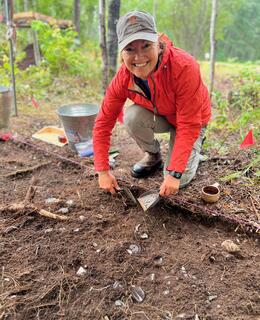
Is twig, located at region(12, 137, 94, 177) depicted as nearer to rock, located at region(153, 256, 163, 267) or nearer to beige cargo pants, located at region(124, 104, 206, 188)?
beige cargo pants, located at region(124, 104, 206, 188)

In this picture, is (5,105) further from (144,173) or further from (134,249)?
(134,249)

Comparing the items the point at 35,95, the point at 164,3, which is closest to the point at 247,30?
the point at 164,3

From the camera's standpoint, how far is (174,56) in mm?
1885

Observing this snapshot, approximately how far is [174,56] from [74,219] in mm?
1180

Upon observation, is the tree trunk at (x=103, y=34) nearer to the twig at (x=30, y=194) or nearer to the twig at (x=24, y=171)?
the twig at (x=24, y=171)

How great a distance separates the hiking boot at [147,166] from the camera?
263cm

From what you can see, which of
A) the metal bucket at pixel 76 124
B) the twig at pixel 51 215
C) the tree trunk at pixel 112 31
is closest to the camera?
the twig at pixel 51 215

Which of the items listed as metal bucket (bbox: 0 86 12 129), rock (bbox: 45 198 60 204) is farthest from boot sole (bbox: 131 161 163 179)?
metal bucket (bbox: 0 86 12 129)

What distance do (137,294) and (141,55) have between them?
122 cm

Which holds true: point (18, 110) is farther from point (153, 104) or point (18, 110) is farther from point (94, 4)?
point (94, 4)

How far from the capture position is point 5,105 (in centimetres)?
364

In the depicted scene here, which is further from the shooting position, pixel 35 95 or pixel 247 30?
pixel 247 30

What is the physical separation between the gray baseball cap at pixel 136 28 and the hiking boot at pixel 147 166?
43.8 inches

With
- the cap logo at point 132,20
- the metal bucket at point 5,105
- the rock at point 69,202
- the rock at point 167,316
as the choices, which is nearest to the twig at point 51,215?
the rock at point 69,202
